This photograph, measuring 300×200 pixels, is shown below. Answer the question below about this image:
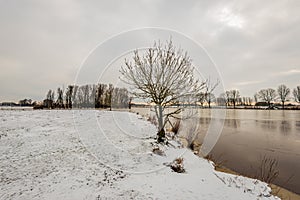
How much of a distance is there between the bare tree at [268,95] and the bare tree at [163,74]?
10642 centimetres

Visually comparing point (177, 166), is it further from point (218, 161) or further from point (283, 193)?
point (218, 161)

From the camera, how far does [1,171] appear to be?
20.1ft

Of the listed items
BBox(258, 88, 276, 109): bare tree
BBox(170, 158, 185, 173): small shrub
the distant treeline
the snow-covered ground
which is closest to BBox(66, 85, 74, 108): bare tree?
the distant treeline

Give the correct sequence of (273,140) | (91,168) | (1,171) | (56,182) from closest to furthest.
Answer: (56,182)
(1,171)
(91,168)
(273,140)

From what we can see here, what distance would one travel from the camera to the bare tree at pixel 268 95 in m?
97.1

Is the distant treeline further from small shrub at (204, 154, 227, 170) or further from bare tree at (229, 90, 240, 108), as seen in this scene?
bare tree at (229, 90, 240, 108)

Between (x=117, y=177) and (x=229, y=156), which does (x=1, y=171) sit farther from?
(x=229, y=156)

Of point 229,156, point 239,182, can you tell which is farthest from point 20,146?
point 229,156

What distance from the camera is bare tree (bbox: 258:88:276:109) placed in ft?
318

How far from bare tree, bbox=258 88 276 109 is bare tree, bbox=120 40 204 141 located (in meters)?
106

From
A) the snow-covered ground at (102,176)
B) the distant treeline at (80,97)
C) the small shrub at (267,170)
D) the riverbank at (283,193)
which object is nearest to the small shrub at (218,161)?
the small shrub at (267,170)

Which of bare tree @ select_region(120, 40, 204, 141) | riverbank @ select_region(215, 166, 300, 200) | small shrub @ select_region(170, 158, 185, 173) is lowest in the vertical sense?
riverbank @ select_region(215, 166, 300, 200)

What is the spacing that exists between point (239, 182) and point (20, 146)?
10.1 metres

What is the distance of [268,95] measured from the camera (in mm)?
98250
